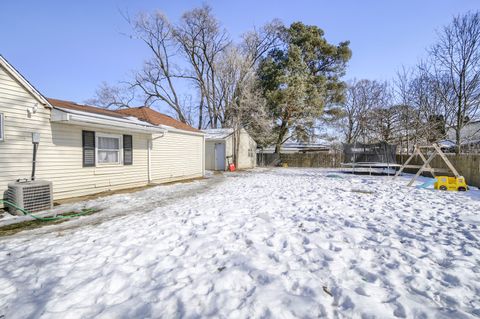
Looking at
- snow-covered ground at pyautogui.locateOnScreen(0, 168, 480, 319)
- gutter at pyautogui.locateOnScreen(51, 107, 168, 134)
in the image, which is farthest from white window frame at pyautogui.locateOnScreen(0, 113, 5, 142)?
snow-covered ground at pyautogui.locateOnScreen(0, 168, 480, 319)

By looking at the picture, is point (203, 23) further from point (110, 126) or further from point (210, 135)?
point (110, 126)

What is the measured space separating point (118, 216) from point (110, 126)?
12.7 feet

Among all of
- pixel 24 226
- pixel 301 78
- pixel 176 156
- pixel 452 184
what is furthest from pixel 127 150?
pixel 301 78

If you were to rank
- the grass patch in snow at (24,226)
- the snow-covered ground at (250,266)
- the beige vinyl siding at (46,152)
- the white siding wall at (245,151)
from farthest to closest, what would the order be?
the white siding wall at (245,151) → the beige vinyl siding at (46,152) → the grass patch in snow at (24,226) → the snow-covered ground at (250,266)

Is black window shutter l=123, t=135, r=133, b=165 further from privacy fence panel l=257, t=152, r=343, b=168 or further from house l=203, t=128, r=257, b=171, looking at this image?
privacy fence panel l=257, t=152, r=343, b=168

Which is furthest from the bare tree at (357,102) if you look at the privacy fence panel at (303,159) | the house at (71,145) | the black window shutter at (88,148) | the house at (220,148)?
the black window shutter at (88,148)

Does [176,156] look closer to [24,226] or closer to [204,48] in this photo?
[24,226]

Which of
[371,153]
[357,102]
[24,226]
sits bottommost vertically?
[24,226]

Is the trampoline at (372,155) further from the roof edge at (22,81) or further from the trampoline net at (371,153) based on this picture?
the roof edge at (22,81)

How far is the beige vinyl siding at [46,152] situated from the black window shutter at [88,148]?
114mm

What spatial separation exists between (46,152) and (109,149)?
1.95 meters

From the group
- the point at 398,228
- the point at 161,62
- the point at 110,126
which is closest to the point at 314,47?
the point at 161,62

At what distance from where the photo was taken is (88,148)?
7.62 meters

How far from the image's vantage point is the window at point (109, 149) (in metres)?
8.08
